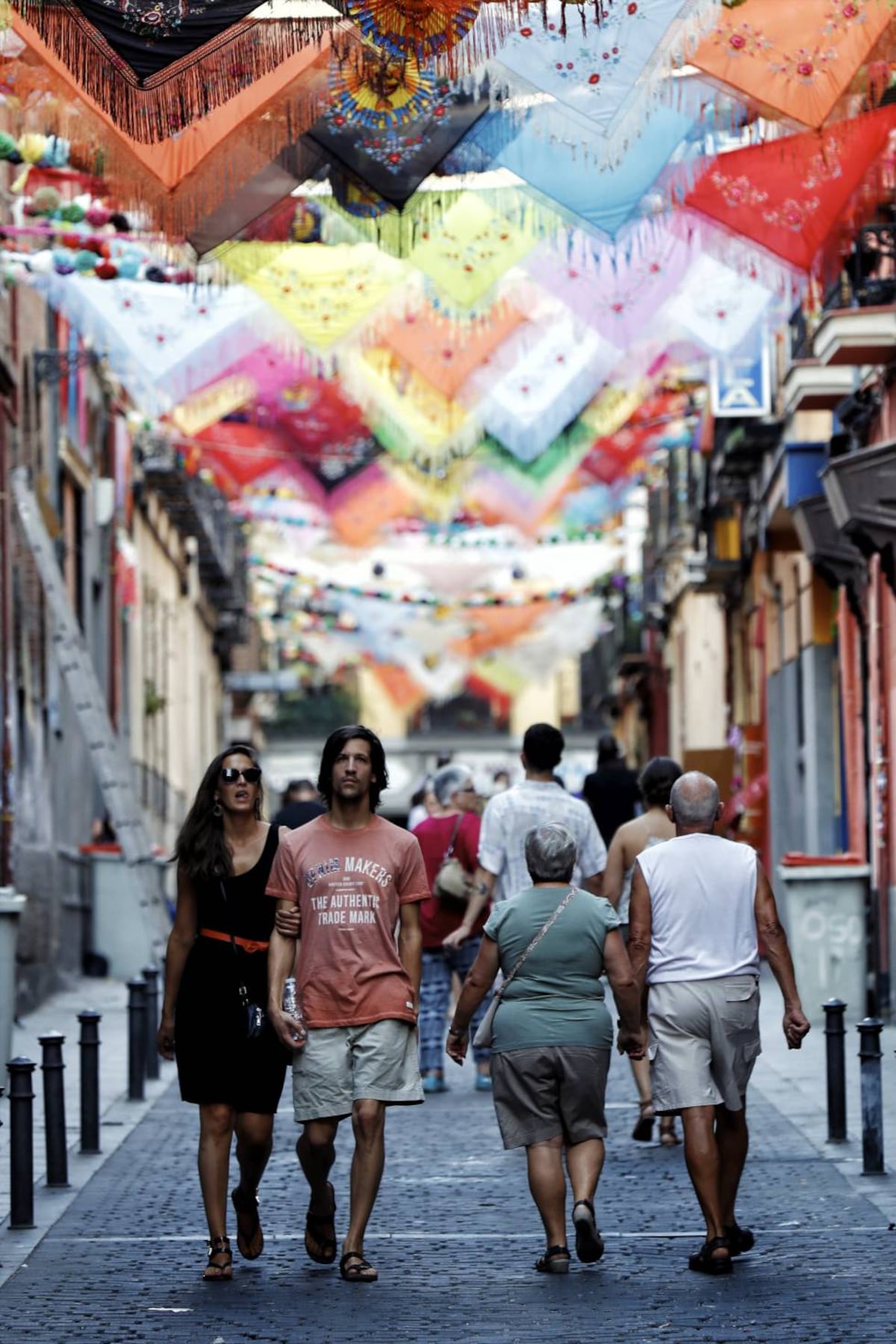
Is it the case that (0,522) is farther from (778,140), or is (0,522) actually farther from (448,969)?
(778,140)

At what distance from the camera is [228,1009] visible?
8547 millimetres

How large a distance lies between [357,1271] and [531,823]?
13.5 feet

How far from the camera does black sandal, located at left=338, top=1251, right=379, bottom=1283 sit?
8.30 m

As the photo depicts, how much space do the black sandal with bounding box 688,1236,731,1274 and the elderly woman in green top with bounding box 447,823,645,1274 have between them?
1.45 ft

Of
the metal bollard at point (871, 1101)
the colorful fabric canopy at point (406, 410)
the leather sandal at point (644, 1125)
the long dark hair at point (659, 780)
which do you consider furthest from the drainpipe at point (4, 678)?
the metal bollard at point (871, 1101)

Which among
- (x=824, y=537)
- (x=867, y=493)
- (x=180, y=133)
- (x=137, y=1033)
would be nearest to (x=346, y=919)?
(x=180, y=133)

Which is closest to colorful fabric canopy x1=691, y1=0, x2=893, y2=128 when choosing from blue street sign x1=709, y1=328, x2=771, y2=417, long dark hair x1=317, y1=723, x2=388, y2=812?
long dark hair x1=317, y1=723, x2=388, y2=812

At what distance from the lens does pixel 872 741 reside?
69.5ft

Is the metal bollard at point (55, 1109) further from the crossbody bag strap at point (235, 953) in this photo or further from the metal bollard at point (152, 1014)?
the metal bollard at point (152, 1014)

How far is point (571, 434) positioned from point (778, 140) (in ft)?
42.1

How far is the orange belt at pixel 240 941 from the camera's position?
865cm

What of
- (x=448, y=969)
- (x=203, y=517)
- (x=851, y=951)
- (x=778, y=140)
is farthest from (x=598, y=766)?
(x=203, y=517)

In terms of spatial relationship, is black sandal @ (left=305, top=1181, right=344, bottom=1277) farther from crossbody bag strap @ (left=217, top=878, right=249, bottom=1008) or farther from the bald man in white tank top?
the bald man in white tank top

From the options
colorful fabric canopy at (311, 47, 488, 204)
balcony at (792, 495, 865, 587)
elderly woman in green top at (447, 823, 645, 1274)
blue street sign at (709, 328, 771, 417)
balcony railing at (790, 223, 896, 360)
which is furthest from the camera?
blue street sign at (709, 328, 771, 417)
